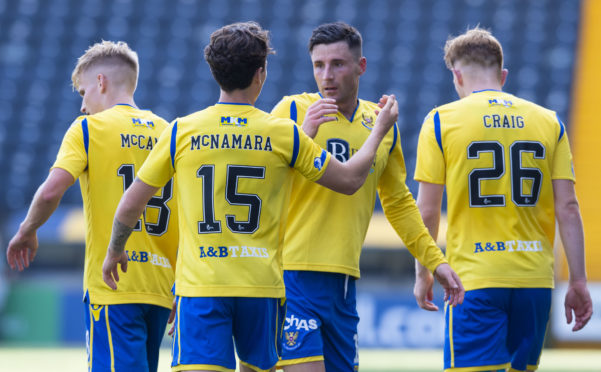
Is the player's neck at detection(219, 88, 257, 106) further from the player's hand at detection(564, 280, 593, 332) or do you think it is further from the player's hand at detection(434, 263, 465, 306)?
the player's hand at detection(564, 280, 593, 332)

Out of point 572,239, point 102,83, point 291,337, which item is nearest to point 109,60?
point 102,83

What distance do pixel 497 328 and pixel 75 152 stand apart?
2.31 m

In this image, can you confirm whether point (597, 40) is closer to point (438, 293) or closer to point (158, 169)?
point (438, 293)

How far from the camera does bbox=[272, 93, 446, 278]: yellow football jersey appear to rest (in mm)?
4609

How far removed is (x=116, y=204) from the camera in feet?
15.8

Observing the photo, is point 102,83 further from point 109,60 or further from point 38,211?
point 38,211

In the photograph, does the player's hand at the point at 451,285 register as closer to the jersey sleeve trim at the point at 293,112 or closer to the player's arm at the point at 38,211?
the jersey sleeve trim at the point at 293,112

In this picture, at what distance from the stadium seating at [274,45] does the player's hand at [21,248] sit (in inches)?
475

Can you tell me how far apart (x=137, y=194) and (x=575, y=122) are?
47.0ft

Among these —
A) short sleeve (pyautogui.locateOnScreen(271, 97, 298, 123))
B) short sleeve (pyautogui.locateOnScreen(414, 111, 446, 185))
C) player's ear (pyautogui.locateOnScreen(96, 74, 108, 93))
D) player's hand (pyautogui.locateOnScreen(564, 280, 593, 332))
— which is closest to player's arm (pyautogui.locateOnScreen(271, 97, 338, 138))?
short sleeve (pyautogui.locateOnScreen(271, 97, 298, 123))

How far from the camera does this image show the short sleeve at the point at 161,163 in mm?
3908

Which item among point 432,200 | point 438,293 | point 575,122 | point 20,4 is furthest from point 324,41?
point 20,4

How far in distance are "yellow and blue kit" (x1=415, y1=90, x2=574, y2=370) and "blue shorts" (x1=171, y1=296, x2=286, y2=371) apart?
3.97ft

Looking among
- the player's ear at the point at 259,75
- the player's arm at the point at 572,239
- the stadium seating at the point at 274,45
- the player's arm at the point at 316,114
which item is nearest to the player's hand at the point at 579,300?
the player's arm at the point at 572,239
